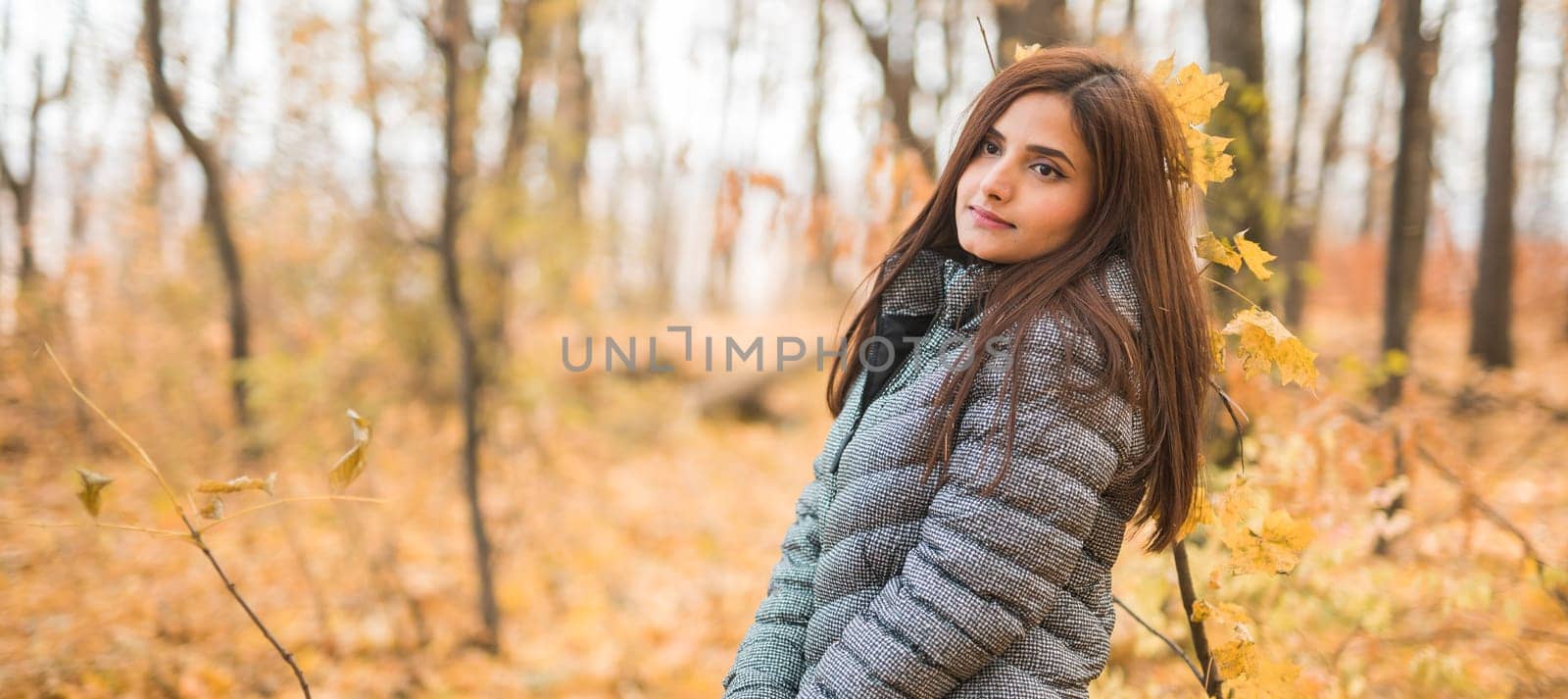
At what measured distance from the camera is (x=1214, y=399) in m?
3.01

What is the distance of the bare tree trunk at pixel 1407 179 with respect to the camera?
4227 mm

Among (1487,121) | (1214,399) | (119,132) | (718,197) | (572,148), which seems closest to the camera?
(1214,399)

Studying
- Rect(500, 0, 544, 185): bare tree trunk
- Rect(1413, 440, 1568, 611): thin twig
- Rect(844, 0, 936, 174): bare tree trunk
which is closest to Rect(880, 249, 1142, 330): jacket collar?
Rect(1413, 440, 1568, 611): thin twig

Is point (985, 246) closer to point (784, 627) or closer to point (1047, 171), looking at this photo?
point (1047, 171)

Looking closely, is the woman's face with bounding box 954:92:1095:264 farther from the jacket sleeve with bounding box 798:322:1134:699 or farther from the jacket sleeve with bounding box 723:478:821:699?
the jacket sleeve with bounding box 723:478:821:699

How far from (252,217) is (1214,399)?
239 inches

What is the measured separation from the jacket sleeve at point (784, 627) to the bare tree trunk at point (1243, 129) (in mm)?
2164

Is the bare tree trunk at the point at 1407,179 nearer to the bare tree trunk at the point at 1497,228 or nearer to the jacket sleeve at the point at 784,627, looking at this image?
the bare tree trunk at the point at 1497,228

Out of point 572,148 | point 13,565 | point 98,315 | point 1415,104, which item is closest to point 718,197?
point 572,148

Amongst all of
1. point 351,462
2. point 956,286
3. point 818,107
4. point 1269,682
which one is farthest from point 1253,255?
point 818,107

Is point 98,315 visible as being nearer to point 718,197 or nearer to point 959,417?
point 718,197

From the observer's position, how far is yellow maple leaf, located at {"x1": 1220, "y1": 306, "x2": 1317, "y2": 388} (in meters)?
1.52

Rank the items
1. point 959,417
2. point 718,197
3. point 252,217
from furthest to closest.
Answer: point 252,217 < point 718,197 < point 959,417

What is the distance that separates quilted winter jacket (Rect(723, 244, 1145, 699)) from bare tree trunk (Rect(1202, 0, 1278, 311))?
6.69 feet
